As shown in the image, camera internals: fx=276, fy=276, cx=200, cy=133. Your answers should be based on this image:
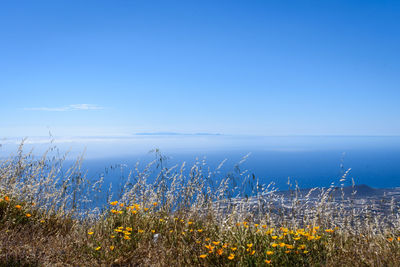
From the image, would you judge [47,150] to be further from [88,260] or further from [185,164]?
[88,260]

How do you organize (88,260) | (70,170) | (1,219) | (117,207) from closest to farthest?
(88,260)
(1,219)
(117,207)
(70,170)

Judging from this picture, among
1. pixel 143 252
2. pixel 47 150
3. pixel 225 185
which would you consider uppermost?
pixel 47 150

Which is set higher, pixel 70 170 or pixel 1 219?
pixel 70 170

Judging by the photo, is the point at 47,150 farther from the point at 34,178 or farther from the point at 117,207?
the point at 117,207

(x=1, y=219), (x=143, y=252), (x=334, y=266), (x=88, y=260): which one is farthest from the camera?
(x=1, y=219)

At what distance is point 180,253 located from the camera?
301cm

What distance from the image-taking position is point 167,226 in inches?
150

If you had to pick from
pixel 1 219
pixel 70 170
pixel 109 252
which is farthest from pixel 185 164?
pixel 1 219

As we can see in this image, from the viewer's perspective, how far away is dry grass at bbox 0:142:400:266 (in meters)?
2.81

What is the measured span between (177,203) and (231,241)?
174cm

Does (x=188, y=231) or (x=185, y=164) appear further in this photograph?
(x=185, y=164)

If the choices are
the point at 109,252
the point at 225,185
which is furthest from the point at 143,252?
the point at 225,185

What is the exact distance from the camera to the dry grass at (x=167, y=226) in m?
2.81

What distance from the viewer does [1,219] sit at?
144 inches
